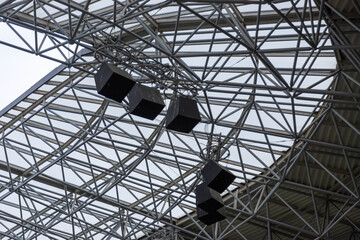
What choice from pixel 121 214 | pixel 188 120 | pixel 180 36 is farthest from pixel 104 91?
pixel 121 214

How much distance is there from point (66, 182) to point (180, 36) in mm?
9812

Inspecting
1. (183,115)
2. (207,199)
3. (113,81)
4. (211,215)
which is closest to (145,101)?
(113,81)

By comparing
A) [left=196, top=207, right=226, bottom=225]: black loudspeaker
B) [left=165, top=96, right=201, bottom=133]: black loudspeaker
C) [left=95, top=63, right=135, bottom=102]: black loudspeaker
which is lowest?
[left=196, top=207, right=226, bottom=225]: black loudspeaker

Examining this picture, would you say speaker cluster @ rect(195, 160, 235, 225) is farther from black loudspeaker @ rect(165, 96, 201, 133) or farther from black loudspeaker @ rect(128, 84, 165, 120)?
black loudspeaker @ rect(128, 84, 165, 120)

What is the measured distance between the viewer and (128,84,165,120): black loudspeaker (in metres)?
15.7

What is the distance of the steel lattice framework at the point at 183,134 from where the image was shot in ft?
61.5

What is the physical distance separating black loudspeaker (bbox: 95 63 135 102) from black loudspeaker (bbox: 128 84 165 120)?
31cm

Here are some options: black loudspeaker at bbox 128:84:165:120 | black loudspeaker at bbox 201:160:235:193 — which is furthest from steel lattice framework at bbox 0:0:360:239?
black loudspeaker at bbox 201:160:235:193

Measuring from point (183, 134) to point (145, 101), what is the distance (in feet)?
31.8

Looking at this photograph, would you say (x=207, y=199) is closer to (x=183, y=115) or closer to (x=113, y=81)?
(x=183, y=115)

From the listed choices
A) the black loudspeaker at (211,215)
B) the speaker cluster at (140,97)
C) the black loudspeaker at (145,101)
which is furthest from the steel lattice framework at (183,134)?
the black loudspeaker at (211,215)

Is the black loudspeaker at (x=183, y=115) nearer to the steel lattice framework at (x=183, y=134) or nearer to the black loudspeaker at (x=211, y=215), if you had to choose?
the steel lattice framework at (x=183, y=134)

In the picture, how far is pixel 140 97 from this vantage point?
1566 centimetres

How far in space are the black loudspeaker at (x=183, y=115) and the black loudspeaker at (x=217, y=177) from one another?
1742 millimetres
